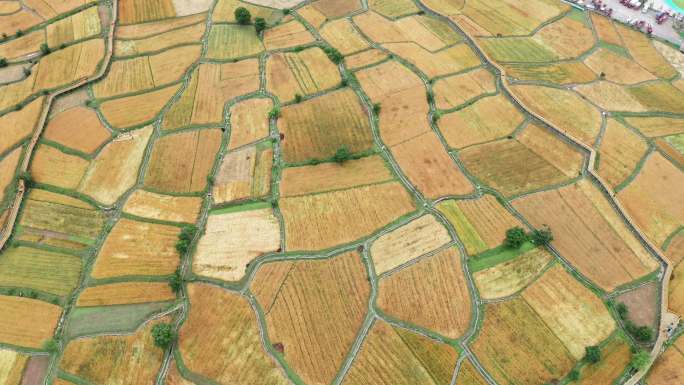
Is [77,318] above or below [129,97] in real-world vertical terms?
below

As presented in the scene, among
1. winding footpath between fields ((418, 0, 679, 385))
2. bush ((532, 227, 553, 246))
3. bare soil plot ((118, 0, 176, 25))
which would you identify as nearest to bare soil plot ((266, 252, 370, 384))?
bush ((532, 227, 553, 246))

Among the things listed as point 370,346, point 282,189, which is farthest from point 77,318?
point 370,346

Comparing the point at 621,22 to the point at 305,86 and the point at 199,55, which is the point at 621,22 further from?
the point at 199,55

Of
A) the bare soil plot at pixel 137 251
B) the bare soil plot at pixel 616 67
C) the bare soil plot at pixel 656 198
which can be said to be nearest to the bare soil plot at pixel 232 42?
the bare soil plot at pixel 137 251

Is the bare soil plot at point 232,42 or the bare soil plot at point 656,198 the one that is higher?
the bare soil plot at point 232,42

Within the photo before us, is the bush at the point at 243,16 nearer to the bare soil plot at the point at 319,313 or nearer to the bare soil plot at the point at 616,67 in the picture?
the bare soil plot at the point at 319,313

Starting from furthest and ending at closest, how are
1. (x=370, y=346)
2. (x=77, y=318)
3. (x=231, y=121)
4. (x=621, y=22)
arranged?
(x=621, y=22) → (x=231, y=121) → (x=77, y=318) → (x=370, y=346)

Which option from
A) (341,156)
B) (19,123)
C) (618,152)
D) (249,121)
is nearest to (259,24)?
(249,121)

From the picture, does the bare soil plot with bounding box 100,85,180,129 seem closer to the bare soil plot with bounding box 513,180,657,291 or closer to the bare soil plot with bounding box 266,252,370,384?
the bare soil plot with bounding box 266,252,370,384
